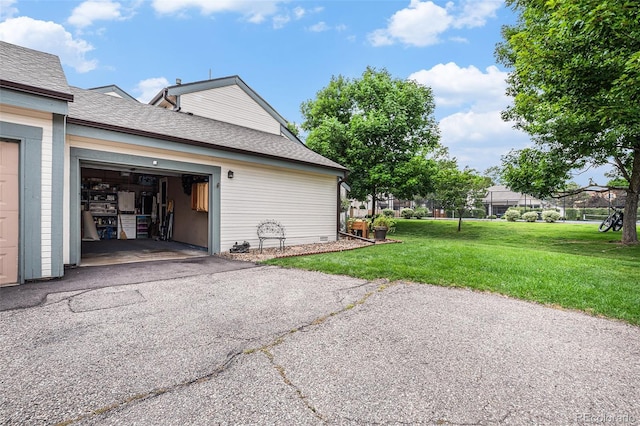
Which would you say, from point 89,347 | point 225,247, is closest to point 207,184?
point 225,247

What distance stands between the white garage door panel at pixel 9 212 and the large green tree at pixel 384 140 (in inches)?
569

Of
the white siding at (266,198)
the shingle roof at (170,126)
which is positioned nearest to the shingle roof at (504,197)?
the white siding at (266,198)

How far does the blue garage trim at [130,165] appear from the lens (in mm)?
6223

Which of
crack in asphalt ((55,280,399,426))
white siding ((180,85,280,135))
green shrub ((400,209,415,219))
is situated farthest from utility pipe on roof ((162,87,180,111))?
green shrub ((400,209,415,219))

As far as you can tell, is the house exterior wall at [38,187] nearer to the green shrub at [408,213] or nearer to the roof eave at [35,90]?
the roof eave at [35,90]

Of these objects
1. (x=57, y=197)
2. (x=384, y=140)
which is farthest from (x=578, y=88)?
(x=57, y=197)

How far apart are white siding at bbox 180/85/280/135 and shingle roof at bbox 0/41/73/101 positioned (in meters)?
4.16

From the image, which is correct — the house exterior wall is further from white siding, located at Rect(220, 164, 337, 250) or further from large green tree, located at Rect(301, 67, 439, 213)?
large green tree, located at Rect(301, 67, 439, 213)

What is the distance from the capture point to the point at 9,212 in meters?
4.84

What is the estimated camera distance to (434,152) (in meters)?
20.5

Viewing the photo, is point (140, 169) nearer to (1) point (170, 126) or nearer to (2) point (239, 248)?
(1) point (170, 126)

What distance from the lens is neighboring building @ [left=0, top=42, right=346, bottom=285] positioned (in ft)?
16.2

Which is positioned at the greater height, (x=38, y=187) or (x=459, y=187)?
(x=459, y=187)

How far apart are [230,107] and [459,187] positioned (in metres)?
13.3
